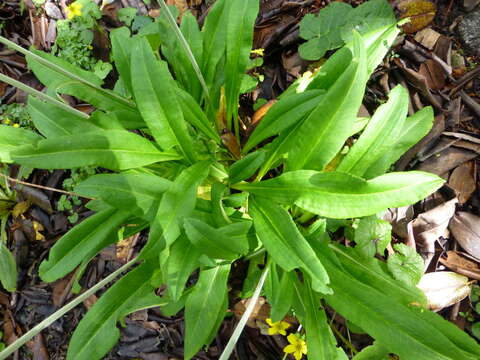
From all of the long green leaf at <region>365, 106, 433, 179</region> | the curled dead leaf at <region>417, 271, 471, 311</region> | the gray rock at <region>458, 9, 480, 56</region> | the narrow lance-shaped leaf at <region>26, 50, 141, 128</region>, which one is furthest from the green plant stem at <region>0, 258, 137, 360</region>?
the gray rock at <region>458, 9, 480, 56</region>

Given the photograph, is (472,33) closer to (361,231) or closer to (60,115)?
(361,231)

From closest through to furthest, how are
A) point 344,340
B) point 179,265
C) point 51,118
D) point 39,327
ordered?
point 39,327, point 179,265, point 51,118, point 344,340

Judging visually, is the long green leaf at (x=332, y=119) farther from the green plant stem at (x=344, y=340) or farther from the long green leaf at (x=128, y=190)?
the green plant stem at (x=344, y=340)

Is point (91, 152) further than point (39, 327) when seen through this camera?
Yes

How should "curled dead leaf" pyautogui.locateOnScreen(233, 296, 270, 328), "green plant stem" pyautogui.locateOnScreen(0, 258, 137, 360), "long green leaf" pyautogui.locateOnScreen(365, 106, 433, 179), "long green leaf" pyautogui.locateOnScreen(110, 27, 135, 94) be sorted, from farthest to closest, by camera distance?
"curled dead leaf" pyautogui.locateOnScreen(233, 296, 270, 328) → "long green leaf" pyautogui.locateOnScreen(110, 27, 135, 94) → "long green leaf" pyautogui.locateOnScreen(365, 106, 433, 179) → "green plant stem" pyautogui.locateOnScreen(0, 258, 137, 360)

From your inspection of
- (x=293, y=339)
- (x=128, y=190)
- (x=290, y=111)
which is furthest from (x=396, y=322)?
(x=128, y=190)

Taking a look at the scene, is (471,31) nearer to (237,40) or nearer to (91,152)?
(237,40)

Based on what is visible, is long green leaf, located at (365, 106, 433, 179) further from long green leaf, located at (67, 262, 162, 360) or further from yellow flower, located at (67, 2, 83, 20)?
yellow flower, located at (67, 2, 83, 20)
